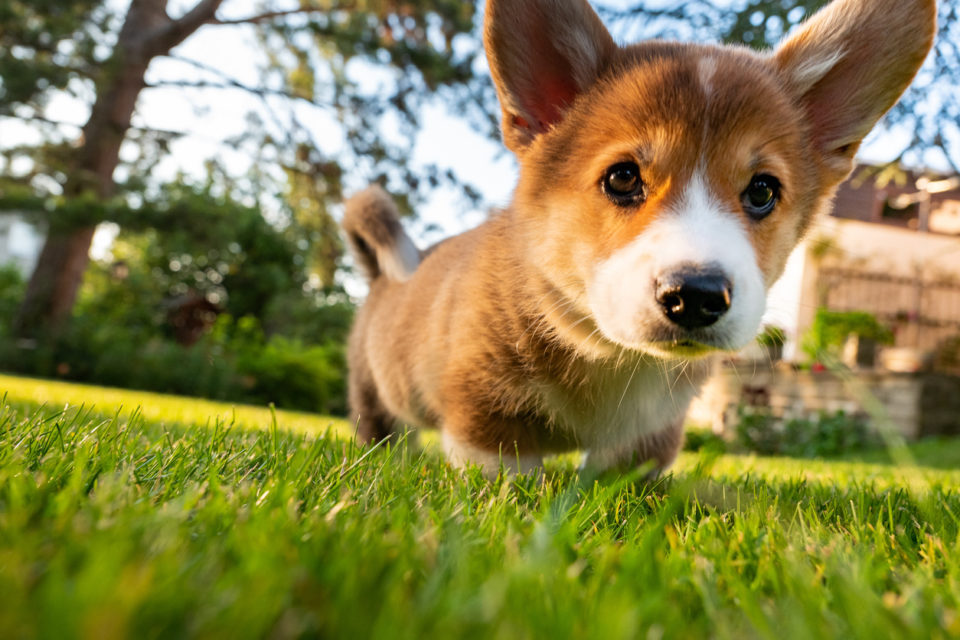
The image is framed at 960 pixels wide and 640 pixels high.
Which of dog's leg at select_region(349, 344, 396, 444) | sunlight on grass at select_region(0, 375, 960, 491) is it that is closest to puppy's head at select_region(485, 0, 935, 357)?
sunlight on grass at select_region(0, 375, 960, 491)

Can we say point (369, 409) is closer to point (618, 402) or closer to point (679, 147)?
point (618, 402)

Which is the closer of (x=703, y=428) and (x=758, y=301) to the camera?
(x=758, y=301)

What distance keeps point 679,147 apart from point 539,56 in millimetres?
652

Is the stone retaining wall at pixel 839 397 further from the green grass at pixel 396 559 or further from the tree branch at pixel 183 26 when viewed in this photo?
the tree branch at pixel 183 26

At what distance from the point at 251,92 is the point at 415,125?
9.10 ft

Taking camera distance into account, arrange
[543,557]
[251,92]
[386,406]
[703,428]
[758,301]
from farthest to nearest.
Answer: [251,92], [703,428], [386,406], [758,301], [543,557]

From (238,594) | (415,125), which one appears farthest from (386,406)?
(415,125)

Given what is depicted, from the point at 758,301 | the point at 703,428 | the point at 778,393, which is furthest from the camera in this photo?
the point at 778,393

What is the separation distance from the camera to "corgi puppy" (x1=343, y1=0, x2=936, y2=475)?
6.55ft

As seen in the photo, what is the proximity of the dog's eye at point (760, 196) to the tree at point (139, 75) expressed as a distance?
9697 millimetres

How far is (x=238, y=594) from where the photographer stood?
748 mm

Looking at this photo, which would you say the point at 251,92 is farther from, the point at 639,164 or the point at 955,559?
the point at 955,559

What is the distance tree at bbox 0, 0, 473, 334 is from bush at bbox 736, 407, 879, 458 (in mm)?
6620

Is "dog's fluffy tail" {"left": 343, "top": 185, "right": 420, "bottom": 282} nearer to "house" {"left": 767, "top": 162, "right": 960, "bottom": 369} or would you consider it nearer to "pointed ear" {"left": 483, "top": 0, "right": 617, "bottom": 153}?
"pointed ear" {"left": 483, "top": 0, "right": 617, "bottom": 153}
